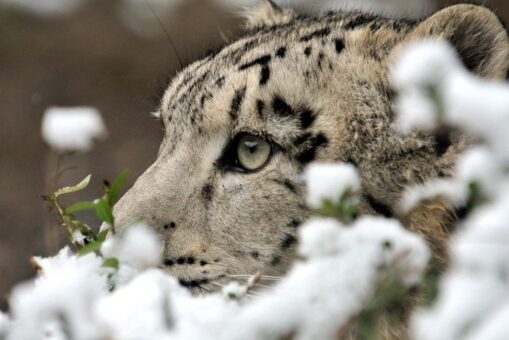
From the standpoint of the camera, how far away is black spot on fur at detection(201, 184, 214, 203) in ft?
10.8

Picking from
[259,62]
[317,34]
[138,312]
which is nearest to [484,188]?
[138,312]

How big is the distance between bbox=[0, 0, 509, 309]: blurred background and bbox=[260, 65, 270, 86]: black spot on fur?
3.74 meters

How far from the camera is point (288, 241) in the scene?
3.13 metres

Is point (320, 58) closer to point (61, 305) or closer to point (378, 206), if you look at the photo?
point (378, 206)

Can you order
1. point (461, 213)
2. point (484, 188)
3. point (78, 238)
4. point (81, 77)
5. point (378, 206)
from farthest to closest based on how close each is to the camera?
point (81, 77) < point (378, 206) < point (461, 213) < point (78, 238) < point (484, 188)

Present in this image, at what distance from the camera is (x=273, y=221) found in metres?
3.17

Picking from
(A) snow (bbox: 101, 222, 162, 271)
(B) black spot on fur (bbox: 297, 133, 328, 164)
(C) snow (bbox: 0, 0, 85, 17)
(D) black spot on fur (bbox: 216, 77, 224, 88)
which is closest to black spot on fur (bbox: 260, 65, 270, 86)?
(D) black spot on fur (bbox: 216, 77, 224, 88)

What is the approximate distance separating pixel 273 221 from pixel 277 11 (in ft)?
5.65

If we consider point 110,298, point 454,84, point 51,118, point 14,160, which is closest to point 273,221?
point 51,118

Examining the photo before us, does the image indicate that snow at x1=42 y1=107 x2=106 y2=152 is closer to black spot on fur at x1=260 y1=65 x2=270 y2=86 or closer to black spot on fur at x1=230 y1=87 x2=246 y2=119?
black spot on fur at x1=230 y1=87 x2=246 y2=119

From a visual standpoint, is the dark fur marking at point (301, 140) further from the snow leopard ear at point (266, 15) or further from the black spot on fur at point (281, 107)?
the snow leopard ear at point (266, 15)

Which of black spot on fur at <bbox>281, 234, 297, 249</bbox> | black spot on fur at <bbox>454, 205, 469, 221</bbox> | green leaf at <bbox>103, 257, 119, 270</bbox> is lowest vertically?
black spot on fur at <bbox>454, 205, 469, 221</bbox>

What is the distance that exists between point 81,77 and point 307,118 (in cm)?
871

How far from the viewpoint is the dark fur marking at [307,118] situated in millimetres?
3193
